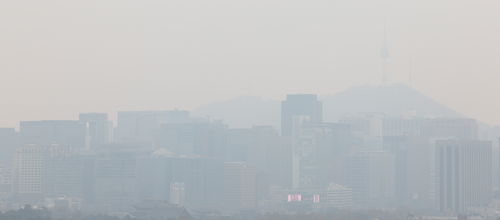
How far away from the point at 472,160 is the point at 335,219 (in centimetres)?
6243

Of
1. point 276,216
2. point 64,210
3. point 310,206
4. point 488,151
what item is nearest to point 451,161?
point 488,151

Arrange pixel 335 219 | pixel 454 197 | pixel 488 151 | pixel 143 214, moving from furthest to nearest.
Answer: pixel 488 151
pixel 454 197
pixel 143 214
pixel 335 219

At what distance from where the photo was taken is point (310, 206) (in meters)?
199

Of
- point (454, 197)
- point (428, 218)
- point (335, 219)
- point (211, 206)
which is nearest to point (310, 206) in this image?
point (211, 206)

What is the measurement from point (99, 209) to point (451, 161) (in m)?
70.2

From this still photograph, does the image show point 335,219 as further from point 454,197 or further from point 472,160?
point 472,160

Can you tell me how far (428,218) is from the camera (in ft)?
488

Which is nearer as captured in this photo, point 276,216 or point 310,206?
point 276,216

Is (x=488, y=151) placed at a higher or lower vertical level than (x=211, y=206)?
higher

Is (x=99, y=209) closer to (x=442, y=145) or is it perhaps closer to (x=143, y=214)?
(x=143, y=214)

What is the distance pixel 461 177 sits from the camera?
181m

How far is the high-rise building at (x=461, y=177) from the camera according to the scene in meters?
177

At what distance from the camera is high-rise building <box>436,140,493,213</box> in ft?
581

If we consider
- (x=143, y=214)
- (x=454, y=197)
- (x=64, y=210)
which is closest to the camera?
(x=143, y=214)
